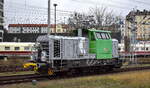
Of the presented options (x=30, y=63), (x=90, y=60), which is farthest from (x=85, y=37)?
(x=30, y=63)

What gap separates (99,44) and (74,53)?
2.43m

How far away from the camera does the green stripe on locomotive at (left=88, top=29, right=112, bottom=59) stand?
779 inches

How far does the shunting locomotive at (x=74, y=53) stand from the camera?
1700 centimetres

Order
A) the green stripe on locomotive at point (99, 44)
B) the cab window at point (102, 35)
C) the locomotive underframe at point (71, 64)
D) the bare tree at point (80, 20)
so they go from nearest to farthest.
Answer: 1. the locomotive underframe at point (71, 64)
2. the green stripe on locomotive at point (99, 44)
3. the cab window at point (102, 35)
4. the bare tree at point (80, 20)

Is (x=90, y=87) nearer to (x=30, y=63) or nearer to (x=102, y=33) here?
(x=30, y=63)

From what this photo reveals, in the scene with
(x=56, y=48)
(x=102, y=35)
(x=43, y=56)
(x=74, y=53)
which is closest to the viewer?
(x=43, y=56)

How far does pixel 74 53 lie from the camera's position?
60.9 ft

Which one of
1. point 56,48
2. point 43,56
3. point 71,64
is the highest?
point 56,48

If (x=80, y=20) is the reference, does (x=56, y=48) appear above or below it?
below

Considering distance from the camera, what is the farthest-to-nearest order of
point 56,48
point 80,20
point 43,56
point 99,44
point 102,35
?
point 80,20 → point 102,35 → point 99,44 → point 56,48 → point 43,56

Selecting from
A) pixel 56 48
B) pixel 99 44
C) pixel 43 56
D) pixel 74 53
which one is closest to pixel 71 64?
pixel 74 53

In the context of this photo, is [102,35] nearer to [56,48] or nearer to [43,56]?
[56,48]

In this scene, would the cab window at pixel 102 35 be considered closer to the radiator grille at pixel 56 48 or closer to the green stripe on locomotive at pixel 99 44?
the green stripe on locomotive at pixel 99 44

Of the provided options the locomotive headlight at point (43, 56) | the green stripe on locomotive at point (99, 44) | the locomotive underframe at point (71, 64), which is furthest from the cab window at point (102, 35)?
the locomotive headlight at point (43, 56)
